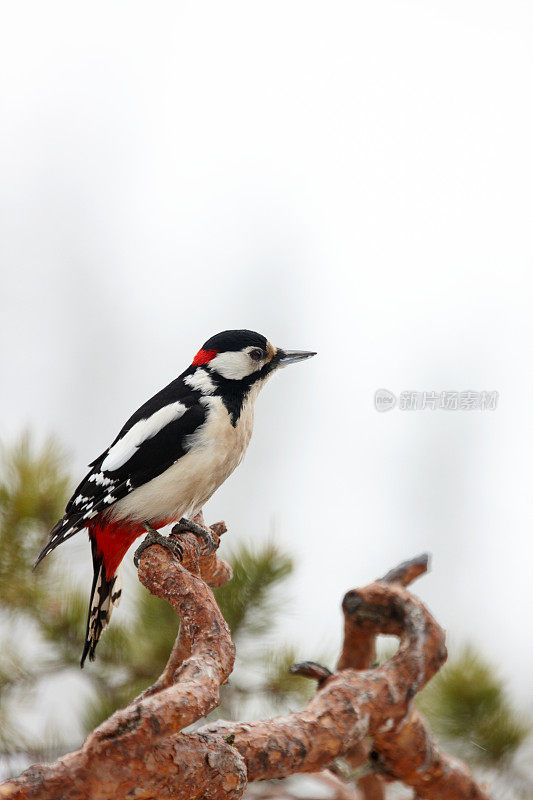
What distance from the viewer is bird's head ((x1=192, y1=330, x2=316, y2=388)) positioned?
2.52 feet

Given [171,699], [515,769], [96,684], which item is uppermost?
[171,699]

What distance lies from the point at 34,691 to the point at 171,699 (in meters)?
0.61

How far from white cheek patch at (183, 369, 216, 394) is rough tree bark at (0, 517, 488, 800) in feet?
0.44

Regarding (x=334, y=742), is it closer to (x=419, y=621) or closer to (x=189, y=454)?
(x=419, y=621)

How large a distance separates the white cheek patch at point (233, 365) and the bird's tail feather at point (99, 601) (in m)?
0.20

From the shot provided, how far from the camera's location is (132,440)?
745mm

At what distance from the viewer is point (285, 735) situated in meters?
0.65

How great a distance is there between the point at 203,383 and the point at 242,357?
1.8 inches

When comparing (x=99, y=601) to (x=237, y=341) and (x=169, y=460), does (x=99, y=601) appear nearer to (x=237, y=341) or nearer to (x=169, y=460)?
(x=169, y=460)

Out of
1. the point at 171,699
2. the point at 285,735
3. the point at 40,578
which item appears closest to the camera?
the point at 171,699

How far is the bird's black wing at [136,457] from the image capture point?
721 mm

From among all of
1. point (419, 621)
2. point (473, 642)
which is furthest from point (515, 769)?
point (419, 621)

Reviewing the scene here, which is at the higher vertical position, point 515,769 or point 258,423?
point 258,423

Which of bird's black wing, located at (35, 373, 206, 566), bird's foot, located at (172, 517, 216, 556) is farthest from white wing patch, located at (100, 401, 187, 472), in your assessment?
bird's foot, located at (172, 517, 216, 556)
